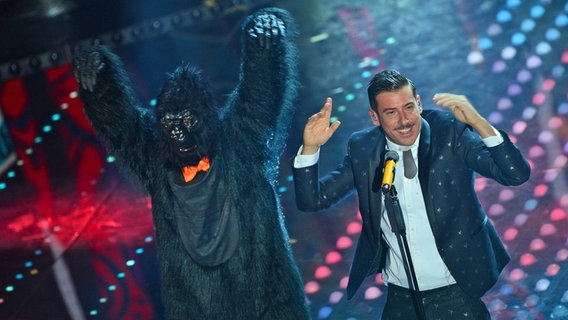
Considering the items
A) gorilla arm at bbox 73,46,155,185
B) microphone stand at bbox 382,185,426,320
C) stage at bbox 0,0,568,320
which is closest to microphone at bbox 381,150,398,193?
microphone stand at bbox 382,185,426,320

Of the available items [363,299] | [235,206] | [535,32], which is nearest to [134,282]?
[363,299]

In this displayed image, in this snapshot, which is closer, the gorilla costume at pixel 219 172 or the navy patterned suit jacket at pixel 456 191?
the navy patterned suit jacket at pixel 456 191

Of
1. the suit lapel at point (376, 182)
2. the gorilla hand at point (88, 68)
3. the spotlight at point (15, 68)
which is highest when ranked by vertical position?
the gorilla hand at point (88, 68)

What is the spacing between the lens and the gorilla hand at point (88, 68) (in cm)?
Result: 326

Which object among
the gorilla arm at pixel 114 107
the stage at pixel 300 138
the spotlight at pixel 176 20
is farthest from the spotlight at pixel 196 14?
the gorilla arm at pixel 114 107

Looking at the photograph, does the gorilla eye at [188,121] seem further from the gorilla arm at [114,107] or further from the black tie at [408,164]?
the black tie at [408,164]

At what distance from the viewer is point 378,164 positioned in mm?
3252

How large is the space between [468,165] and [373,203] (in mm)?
403

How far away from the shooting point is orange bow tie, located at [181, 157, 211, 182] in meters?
3.27

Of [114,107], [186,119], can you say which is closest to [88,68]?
[114,107]

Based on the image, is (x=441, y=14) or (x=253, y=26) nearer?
(x=253, y=26)

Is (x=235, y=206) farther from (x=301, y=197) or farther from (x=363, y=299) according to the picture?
(x=363, y=299)

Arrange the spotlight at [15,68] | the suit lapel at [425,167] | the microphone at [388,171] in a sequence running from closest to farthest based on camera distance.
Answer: the microphone at [388,171] < the suit lapel at [425,167] < the spotlight at [15,68]

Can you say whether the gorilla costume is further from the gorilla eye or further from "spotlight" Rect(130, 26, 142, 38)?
"spotlight" Rect(130, 26, 142, 38)
